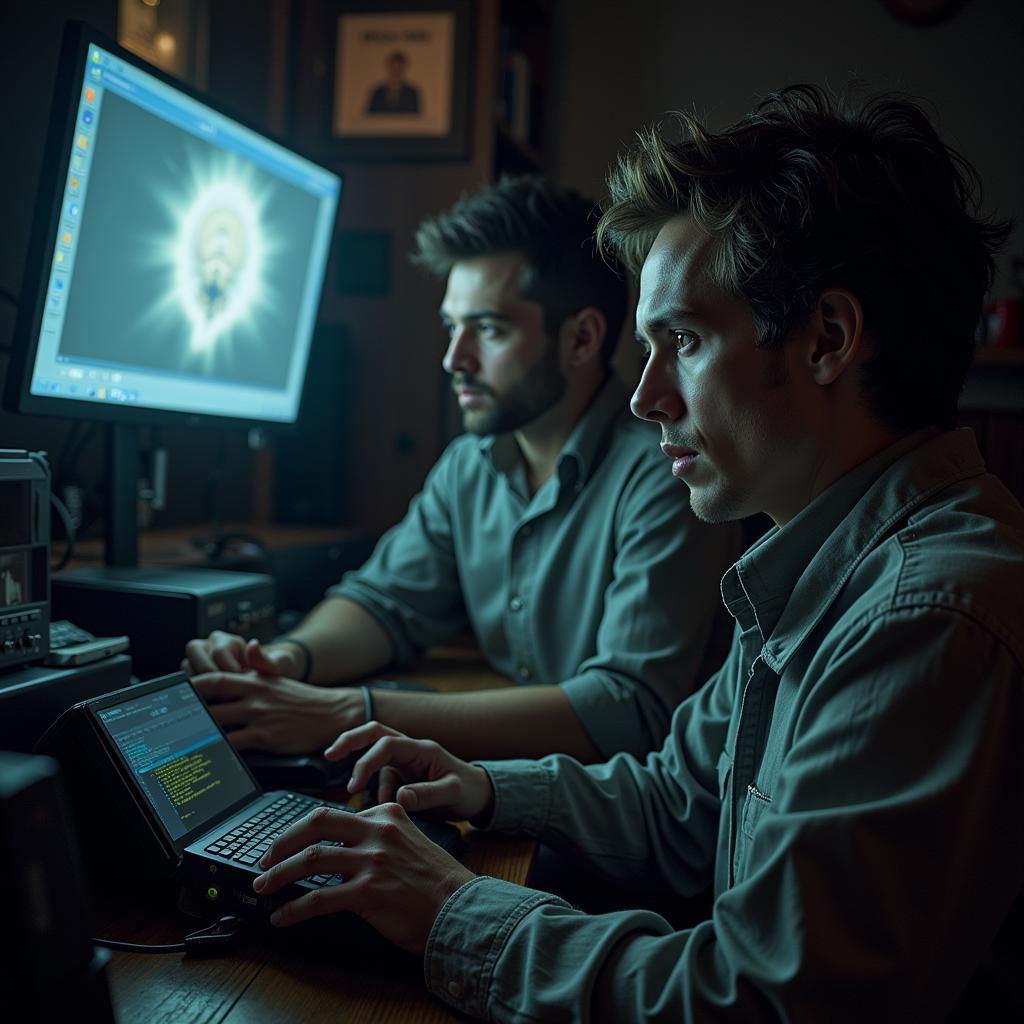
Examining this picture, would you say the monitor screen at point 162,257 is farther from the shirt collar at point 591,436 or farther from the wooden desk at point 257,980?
the wooden desk at point 257,980

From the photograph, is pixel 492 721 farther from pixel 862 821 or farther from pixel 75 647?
pixel 862 821

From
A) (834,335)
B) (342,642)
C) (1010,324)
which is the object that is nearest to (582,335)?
(342,642)

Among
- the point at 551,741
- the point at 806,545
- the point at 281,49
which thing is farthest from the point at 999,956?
the point at 281,49

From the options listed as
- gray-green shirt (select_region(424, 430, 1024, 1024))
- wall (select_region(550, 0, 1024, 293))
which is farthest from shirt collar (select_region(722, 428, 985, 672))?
wall (select_region(550, 0, 1024, 293))

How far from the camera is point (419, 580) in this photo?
1704 millimetres

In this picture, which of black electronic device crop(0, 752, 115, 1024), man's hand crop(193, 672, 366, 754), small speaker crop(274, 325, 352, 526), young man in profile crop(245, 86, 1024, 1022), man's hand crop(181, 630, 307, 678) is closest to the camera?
black electronic device crop(0, 752, 115, 1024)

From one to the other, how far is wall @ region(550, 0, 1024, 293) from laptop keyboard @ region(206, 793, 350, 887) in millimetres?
2684

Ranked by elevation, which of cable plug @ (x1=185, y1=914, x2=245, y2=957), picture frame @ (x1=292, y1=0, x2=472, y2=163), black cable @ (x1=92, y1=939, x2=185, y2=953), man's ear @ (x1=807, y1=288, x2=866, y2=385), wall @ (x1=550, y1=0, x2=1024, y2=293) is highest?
wall @ (x1=550, y1=0, x2=1024, y2=293)

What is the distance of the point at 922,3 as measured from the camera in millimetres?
2986

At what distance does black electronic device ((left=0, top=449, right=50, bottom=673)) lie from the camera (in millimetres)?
819

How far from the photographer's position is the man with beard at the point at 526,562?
1158 millimetres

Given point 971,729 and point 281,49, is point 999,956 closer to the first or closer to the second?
point 971,729

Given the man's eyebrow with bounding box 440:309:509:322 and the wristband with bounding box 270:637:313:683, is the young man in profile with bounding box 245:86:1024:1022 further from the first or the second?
the man's eyebrow with bounding box 440:309:509:322

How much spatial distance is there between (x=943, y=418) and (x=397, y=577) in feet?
3.49
